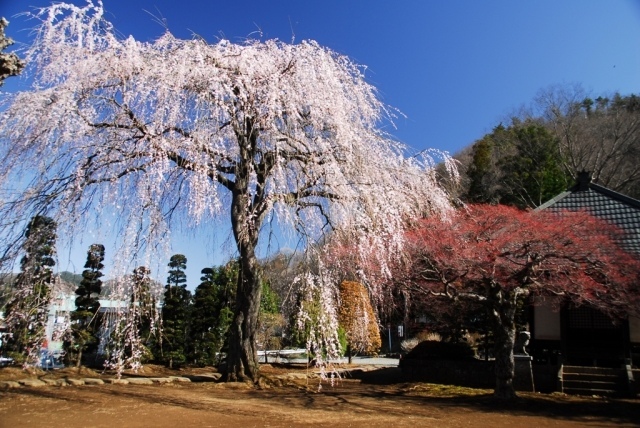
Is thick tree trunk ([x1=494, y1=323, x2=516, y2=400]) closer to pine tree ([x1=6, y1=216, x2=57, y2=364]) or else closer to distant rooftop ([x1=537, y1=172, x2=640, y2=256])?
distant rooftop ([x1=537, y1=172, x2=640, y2=256])

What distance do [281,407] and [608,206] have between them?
361 inches

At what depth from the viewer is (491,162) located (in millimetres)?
24500

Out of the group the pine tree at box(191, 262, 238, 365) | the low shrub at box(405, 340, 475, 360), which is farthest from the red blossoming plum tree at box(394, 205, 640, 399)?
the pine tree at box(191, 262, 238, 365)

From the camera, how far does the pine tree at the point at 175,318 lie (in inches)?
472

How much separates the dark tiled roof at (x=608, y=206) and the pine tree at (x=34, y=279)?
33.9ft

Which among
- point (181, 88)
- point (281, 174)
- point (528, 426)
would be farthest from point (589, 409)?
point (181, 88)

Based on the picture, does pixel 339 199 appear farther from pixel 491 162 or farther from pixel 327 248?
pixel 491 162

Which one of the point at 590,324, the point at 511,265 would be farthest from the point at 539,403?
the point at 590,324

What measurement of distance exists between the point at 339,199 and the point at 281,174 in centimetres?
89

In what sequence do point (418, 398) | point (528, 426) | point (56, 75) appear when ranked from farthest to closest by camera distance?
A: point (418, 398) < point (528, 426) < point (56, 75)

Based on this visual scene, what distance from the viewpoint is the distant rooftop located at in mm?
10039

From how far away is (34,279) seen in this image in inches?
183

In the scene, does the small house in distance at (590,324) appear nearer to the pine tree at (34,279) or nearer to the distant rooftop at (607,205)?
the distant rooftop at (607,205)

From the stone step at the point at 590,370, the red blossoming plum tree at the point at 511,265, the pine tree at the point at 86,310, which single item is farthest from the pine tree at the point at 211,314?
the stone step at the point at 590,370
